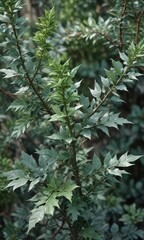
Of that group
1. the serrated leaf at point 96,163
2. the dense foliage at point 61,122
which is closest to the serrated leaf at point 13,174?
the dense foliage at point 61,122

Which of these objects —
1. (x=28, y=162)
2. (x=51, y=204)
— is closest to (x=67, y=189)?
(x=51, y=204)

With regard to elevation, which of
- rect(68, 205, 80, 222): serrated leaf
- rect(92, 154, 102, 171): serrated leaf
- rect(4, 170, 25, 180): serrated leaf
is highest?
rect(4, 170, 25, 180): serrated leaf

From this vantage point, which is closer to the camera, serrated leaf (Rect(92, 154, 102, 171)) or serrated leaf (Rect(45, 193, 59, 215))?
serrated leaf (Rect(45, 193, 59, 215))

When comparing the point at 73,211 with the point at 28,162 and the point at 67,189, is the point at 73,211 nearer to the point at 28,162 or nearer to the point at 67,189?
the point at 67,189

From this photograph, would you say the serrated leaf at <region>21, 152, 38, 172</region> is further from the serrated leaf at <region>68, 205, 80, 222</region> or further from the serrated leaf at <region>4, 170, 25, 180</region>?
the serrated leaf at <region>68, 205, 80, 222</region>

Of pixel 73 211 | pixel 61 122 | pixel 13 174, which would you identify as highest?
pixel 61 122

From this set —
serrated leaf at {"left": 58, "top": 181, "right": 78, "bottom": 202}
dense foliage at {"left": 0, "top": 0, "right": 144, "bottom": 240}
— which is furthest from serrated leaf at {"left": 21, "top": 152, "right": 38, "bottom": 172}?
serrated leaf at {"left": 58, "top": 181, "right": 78, "bottom": 202}

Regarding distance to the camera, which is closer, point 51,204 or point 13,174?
point 51,204

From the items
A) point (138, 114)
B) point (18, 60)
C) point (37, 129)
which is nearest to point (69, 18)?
point (138, 114)

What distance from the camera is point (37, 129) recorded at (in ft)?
7.11

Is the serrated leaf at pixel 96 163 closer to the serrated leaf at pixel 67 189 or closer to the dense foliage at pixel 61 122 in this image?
the dense foliage at pixel 61 122

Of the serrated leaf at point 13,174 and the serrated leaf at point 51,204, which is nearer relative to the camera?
the serrated leaf at point 51,204

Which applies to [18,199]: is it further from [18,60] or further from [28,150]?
[18,60]

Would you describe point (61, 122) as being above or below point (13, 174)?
above
